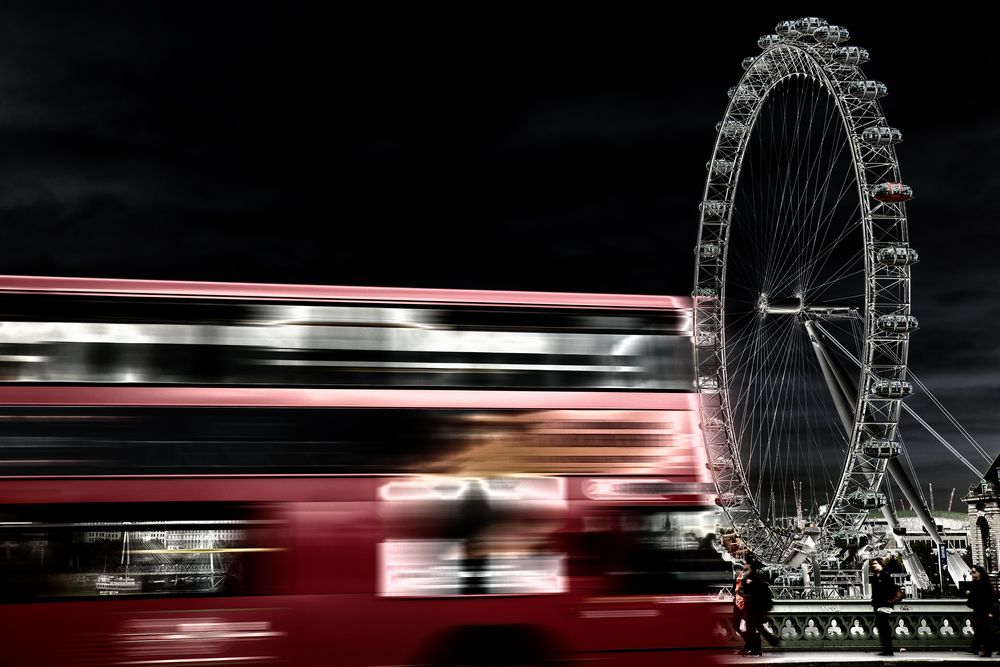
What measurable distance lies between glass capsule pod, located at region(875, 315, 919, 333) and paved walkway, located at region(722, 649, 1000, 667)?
12000 mm

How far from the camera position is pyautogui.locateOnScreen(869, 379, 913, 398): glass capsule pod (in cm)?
2883

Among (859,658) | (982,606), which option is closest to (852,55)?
(982,606)

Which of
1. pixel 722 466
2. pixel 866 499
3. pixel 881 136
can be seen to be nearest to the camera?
pixel 881 136

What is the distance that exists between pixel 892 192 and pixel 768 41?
667 cm

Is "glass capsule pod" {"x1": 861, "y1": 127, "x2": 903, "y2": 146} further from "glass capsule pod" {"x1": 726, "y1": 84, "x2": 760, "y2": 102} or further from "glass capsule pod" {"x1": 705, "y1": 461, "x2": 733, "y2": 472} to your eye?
"glass capsule pod" {"x1": 705, "y1": 461, "x2": 733, "y2": 472}

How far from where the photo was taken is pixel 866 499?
3073 centimetres

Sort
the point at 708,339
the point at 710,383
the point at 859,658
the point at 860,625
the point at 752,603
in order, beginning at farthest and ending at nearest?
the point at 710,383, the point at 708,339, the point at 860,625, the point at 859,658, the point at 752,603

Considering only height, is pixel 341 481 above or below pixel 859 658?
above

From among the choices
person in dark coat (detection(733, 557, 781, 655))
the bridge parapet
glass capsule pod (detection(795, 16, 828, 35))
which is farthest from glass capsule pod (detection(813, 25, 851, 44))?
person in dark coat (detection(733, 557, 781, 655))

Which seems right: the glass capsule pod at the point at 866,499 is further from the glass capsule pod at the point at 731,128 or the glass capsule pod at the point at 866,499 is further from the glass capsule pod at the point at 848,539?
the glass capsule pod at the point at 731,128

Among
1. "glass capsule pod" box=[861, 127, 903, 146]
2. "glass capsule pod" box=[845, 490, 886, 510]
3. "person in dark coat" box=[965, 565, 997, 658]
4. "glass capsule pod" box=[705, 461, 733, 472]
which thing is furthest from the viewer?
"glass capsule pod" box=[705, 461, 733, 472]

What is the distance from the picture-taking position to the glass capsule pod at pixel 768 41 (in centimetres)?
3091

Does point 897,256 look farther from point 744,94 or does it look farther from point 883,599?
point 883,599

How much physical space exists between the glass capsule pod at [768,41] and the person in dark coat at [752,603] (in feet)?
65.3
